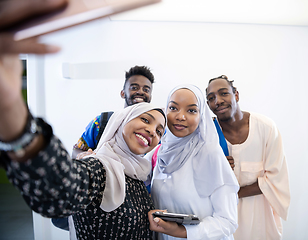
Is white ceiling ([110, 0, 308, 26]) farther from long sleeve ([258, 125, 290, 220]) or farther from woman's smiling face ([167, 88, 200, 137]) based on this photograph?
long sleeve ([258, 125, 290, 220])

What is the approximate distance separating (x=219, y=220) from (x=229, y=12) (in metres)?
2.31

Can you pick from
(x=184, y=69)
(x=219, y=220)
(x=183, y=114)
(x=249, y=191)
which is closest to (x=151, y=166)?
(x=183, y=114)

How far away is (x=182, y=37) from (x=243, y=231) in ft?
7.49

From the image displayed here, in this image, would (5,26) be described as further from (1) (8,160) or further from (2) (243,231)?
(2) (243,231)

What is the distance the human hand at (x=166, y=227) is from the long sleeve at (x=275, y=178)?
94cm

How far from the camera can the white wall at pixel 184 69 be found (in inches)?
112

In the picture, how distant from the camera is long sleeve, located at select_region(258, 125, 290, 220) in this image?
1.78 m

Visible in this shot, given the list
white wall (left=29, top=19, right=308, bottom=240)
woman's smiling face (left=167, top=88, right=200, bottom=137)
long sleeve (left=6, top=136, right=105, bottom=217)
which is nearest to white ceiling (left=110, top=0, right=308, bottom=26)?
white wall (left=29, top=19, right=308, bottom=240)

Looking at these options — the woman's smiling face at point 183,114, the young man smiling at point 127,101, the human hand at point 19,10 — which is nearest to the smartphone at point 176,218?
the woman's smiling face at point 183,114

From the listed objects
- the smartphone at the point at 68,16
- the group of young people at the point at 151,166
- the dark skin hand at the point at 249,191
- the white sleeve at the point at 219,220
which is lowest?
the dark skin hand at the point at 249,191

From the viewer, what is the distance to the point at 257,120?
1891 mm

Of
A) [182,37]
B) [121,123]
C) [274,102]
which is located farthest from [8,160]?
[274,102]

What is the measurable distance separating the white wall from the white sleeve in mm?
1735

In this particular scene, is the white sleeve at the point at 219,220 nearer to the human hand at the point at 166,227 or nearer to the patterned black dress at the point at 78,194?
the human hand at the point at 166,227
